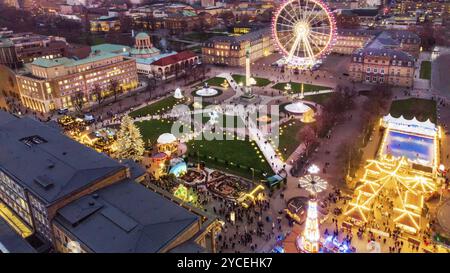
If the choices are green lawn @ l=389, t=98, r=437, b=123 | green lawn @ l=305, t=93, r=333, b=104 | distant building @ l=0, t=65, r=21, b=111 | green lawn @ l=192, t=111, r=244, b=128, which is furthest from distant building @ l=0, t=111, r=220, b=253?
green lawn @ l=389, t=98, r=437, b=123

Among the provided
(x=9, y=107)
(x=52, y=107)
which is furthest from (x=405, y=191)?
(x=9, y=107)

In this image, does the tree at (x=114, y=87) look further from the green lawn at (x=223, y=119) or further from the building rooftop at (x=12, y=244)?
the building rooftop at (x=12, y=244)

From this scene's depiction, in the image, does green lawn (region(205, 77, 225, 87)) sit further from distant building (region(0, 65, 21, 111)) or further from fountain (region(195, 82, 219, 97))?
distant building (region(0, 65, 21, 111))

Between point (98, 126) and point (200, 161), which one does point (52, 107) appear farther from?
point (200, 161)

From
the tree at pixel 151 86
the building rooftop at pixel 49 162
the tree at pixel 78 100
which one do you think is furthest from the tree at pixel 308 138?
the tree at pixel 78 100
